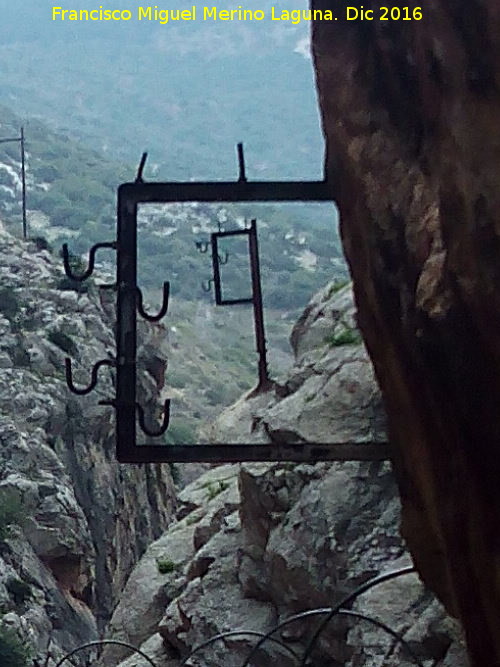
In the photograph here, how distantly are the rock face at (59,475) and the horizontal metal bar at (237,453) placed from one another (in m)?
7.28

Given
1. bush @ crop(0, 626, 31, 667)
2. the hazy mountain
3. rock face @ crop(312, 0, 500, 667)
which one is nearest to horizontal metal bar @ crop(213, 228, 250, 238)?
rock face @ crop(312, 0, 500, 667)

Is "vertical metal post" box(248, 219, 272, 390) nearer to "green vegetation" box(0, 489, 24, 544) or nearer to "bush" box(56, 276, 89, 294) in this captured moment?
"green vegetation" box(0, 489, 24, 544)

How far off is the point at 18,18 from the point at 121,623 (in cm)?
4996

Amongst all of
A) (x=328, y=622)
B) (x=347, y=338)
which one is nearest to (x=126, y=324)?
(x=328, y=622)

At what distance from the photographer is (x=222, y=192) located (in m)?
3.35

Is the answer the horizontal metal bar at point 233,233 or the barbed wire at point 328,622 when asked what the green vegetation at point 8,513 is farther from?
the horizontal metal bar at point 233,233

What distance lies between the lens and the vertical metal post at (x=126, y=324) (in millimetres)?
3316

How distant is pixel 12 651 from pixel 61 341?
7.30 m

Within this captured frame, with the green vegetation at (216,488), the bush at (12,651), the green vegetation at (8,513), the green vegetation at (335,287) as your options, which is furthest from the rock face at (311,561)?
the green vegetation at (8,513)

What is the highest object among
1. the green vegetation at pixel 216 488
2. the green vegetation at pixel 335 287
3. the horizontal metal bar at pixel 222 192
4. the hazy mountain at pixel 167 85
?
the hazy mountain at pixel 167 85

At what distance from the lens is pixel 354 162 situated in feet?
8.67

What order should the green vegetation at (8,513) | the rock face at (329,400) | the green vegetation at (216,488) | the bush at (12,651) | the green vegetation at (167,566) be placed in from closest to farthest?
the rock face at (329,400)
the green vegetation at (167,566)
the green vegetation at (216,488)
the bush at (12,651)
the green vegetation at (8,513)

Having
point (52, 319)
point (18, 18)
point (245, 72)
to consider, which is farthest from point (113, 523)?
point (18, 18)

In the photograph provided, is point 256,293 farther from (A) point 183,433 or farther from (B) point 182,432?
(B) point 182,432
